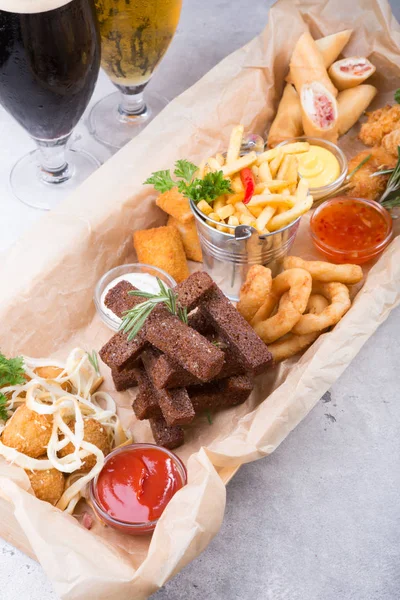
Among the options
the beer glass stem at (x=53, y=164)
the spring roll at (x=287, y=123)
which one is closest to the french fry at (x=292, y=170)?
the spring roll at (x=287, y=123)

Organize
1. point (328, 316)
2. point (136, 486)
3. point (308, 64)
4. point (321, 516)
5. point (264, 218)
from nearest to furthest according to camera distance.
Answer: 1. point (136, 486)
2. point (321, 516)
3. point (328, 316)
4. point (264, 218)
5. point (308, 64)

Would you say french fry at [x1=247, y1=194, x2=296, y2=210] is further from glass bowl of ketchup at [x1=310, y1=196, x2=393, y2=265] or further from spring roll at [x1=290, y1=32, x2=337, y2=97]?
spring roll at [x1=290, y1=32, x2=337, y2=97]

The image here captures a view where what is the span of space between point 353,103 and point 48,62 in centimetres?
165

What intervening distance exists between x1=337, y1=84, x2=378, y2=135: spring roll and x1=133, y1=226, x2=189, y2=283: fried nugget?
1.15 m

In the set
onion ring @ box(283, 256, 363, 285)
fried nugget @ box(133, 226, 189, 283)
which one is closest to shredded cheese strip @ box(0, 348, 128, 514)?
fried nugget @ box(133, 226, 189, 283)

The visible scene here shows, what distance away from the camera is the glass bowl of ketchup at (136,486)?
230 centimetres

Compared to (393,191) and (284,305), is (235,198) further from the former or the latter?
(393,191)

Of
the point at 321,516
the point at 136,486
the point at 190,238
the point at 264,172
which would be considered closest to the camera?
the point at 136,486

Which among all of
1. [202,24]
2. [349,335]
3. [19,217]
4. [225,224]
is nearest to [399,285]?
[349,335]

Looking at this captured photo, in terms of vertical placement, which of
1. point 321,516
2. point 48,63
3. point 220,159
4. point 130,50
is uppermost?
point 48,63

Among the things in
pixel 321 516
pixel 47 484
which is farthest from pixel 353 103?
pixel 47 484

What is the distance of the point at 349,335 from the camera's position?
2.67 metres

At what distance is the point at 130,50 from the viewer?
3.22 m

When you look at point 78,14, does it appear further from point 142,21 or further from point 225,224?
point 225,224
